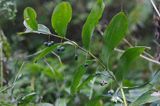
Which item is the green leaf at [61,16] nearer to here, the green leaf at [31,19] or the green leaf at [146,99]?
the green leaf at [31,19]

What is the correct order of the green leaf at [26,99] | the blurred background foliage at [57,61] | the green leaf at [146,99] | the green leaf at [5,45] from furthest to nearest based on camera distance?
the green leaf at [5,45] → the blurred background foliage at [57,61] → the green leaf at [26,99] → the green leaf at [146,99]

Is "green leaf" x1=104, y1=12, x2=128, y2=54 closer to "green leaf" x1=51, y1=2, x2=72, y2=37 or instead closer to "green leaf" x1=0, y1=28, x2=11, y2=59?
"green leaf" x1=51, y1=2, x2=72, y2=37

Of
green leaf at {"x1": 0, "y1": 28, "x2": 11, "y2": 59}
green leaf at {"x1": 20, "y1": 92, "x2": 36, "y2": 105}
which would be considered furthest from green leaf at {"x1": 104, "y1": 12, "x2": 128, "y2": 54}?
green leaf at {"x1": 0, "y1": 28, "x2": 11, "y2": 59}

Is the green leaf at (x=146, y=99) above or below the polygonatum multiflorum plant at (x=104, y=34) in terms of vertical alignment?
below

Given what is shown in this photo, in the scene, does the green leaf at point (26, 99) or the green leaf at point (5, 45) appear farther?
the green leaf at point (5, 45)

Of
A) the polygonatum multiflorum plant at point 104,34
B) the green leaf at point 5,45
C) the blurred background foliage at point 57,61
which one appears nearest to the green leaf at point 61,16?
the polygonatum multiflorum plant at point 104,34

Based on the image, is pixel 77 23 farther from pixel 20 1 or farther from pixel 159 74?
pixel 159 74

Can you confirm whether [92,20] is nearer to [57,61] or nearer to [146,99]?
[146,99]
